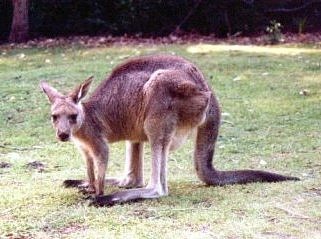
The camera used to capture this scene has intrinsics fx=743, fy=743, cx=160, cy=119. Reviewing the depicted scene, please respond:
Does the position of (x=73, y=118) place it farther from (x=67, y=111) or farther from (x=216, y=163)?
(x=216, y=163)

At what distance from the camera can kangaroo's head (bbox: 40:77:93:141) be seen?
13.2 ft

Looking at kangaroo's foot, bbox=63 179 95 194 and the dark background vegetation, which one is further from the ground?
kangaroo's foot, bbox=63 179 95 194

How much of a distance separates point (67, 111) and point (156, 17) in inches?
385

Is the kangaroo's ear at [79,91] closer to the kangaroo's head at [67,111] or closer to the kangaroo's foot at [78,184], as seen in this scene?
the kangaroo's head at [67,111]

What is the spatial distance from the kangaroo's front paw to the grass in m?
0.05

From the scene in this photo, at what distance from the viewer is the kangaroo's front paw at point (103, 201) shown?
13.1 ft

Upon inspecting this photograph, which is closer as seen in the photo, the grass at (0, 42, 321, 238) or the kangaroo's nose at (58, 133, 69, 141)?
the grass at (0, 42, 321, 238)

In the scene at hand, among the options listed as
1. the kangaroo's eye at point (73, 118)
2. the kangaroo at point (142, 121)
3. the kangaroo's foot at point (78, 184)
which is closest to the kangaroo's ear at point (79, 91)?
the kangaroo at point (142, 121)

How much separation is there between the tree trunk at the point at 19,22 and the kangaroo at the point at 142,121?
28.5 feet

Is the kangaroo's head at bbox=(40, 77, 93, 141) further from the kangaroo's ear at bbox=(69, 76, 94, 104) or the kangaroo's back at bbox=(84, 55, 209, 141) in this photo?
the kangaroo's back at bbox=(84, 55, 209, 141)

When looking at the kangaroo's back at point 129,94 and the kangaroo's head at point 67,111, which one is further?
the kangaroo's back at point 129,94

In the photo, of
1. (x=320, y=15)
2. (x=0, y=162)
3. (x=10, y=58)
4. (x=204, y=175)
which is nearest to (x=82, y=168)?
(x=0, y=162)

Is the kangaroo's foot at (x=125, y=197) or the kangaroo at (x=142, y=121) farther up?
the kangaroo at (x=142, y=121)

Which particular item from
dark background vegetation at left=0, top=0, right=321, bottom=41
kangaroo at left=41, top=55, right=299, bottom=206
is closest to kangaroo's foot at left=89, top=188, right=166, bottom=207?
kangaroo at left=41, top=55, right=299, bottom=206
